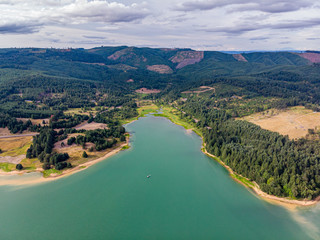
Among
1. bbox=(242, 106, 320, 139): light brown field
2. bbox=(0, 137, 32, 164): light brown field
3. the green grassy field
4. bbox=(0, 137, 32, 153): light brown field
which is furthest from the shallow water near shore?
bbox=(242, 106, 320, 139): light brown field

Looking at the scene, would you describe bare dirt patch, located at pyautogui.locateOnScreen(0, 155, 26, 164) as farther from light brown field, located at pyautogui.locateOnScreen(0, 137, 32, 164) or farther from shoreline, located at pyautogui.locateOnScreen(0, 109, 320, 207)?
shoreline, located at pyautogui.locateOnScreen(0, 109, 320, 207)

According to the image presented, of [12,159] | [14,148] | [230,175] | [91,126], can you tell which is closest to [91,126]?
[91,126]

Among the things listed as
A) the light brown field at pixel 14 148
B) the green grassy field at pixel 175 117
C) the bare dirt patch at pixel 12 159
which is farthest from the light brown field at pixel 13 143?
the green grassy field at pixel 175 117

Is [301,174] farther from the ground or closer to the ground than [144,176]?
farther from the ground

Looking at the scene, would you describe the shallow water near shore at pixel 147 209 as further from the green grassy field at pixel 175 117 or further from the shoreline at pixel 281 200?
the green grassy field at pixel 175 117

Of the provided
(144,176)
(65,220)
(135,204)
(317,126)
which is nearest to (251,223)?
(135,204)

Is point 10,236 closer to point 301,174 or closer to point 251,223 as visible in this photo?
point 251,223
